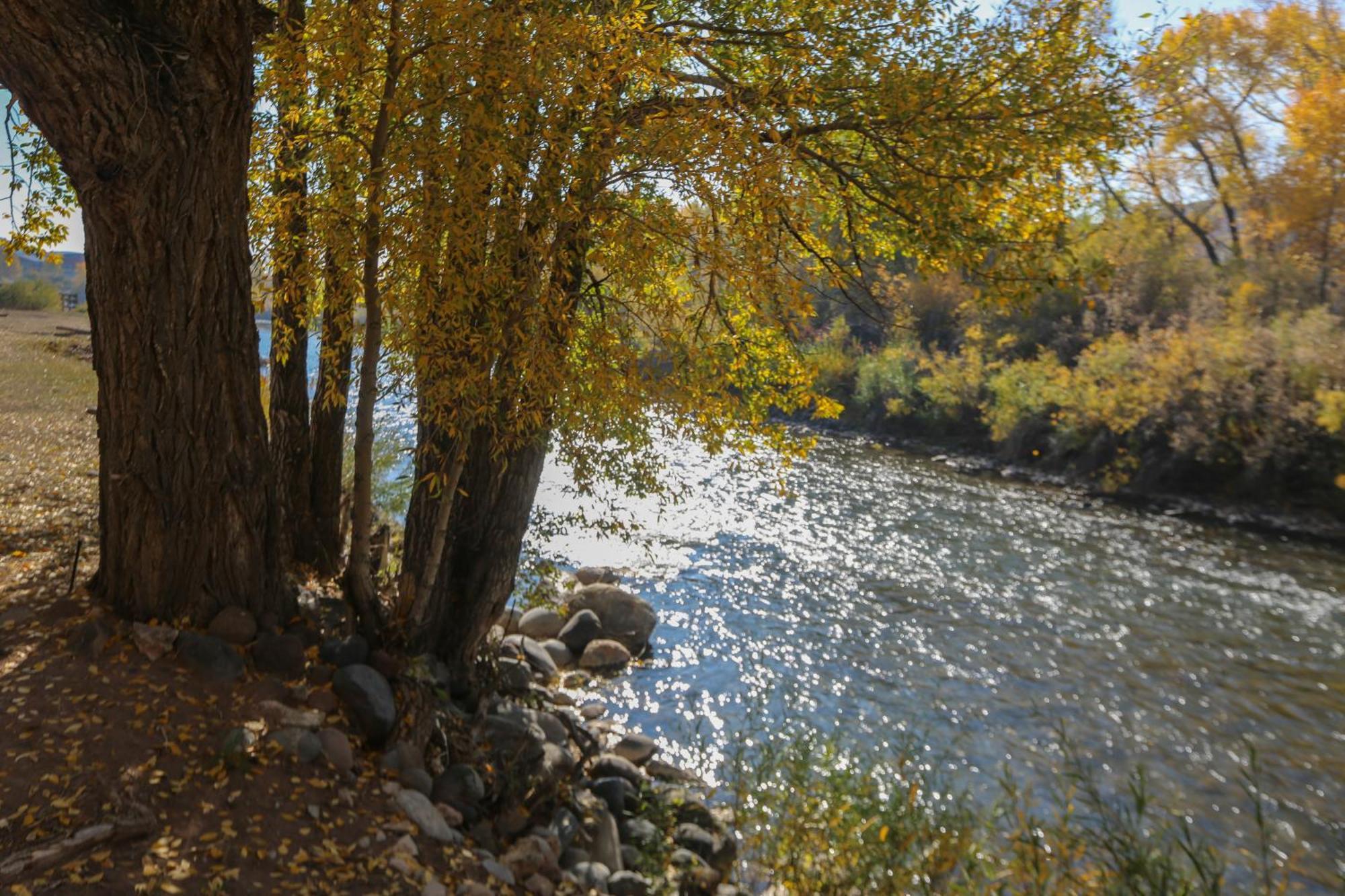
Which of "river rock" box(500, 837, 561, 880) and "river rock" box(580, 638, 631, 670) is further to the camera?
"river rock" box(580, 638, 631, 670)

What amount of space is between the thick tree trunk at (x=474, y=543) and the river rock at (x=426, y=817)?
1.81 metres

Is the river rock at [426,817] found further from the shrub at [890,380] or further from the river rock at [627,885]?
the shrub at [890,380]

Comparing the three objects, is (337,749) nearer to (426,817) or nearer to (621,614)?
(426,817)

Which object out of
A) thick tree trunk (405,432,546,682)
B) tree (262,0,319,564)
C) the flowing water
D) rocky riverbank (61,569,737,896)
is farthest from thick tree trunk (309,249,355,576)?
the flowing water

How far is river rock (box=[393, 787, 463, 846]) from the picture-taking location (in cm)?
474

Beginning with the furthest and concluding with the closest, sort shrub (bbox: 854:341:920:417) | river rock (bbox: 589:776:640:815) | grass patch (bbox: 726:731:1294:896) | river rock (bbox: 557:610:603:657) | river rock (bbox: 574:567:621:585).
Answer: shrub (bbox: 854:341:920:417) < river rock (bbox: 574:567:621:585) < river rock (bbox: 557:610:603:657) < river rock (bbox: 589:776:640:815) < grass patch (bbox: 726:731:1294:896)

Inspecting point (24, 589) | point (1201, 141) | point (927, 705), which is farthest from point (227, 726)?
point (1201, 141)

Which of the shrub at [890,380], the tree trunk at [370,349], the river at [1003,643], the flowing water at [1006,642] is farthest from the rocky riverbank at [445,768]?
the shrub at [890,380]

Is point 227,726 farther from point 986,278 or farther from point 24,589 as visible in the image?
point 986,278

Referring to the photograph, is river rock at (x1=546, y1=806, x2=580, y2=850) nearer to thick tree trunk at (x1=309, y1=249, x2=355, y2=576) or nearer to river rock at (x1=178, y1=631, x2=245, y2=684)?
river rock at (x1=178, y1=631, x2=245, y2=684)

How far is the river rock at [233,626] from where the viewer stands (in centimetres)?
525

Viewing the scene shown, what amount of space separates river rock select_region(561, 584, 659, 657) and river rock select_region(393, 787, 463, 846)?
5.45m

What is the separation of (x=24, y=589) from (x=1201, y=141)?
94.8 feet

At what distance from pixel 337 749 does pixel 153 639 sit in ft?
3.59
